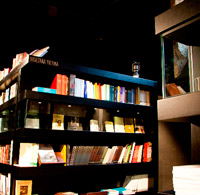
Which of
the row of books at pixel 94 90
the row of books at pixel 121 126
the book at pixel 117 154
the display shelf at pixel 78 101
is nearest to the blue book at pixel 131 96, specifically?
the row of books at pixel 94 90

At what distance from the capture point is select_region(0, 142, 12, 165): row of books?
11.6 feet

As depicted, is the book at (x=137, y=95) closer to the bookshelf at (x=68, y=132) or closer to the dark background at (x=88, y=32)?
the bookshelf at (x=68, y=132)

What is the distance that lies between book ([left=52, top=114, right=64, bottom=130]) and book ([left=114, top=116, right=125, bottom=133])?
984 mm

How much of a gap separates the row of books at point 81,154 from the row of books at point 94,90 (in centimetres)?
75

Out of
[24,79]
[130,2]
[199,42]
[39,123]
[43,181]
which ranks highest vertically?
[130,2]

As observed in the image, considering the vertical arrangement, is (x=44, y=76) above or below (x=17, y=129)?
above

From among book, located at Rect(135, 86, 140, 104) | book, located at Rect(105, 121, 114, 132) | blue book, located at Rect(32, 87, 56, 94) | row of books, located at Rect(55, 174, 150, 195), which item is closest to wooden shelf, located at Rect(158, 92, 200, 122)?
blue book, located at Rect(32, 87, 56, 94)

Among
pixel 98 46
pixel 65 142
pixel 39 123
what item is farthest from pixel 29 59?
pixel 98 46

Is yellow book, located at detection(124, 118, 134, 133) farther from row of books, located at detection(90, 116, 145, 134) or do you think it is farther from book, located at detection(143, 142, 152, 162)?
book, located at detection(143, 142, 152, 162)

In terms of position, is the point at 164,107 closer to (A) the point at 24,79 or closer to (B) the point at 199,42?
(B) the point at 199,42

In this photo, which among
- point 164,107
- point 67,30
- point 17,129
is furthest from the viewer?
point 67,30

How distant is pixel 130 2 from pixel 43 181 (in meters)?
3.05

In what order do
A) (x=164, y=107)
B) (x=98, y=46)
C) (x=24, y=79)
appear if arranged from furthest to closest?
1. (x=98, y=46)
2. (x=24, y=79)
3. (x=164, y=107)

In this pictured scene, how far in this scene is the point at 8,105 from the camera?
3842mm
